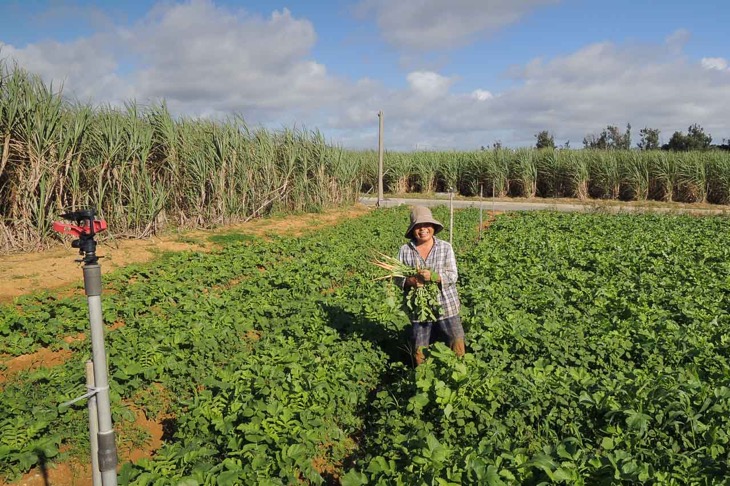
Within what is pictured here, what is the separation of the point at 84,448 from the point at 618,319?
5.57 meters

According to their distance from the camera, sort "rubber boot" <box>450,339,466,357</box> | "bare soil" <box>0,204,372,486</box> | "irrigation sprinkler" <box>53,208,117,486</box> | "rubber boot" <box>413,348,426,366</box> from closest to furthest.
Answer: "irrigation sprinkler" <box>53,208,117,486</box>, "bare soil" <box>0,204,372,486</box>, "rubber boot" <box>413,348,426,366</box>, "rubber boot" <box>450,339,466,357</box>

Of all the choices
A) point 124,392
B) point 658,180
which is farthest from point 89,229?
point 658,180

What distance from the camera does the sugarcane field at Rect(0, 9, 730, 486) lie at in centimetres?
336

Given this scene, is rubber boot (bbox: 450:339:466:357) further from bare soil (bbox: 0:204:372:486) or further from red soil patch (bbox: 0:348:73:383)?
red soil patch (bbox: 0:348:73:383)

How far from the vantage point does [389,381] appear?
5578 mm

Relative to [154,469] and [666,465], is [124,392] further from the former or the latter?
[666,465]

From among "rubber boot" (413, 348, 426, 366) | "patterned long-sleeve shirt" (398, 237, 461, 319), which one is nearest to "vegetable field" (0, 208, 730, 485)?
"rubber boot" (413, 348, 426, 366)

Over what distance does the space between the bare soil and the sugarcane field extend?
0.03m

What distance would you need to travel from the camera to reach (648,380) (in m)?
4.14

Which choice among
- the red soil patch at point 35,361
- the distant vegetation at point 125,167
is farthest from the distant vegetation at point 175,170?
the red soil patch at point 35,361

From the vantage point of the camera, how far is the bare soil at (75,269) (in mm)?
3932

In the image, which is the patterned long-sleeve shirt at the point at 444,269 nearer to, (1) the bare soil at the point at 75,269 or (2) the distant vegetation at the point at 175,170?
(1) the bare soil at the point at 75,269

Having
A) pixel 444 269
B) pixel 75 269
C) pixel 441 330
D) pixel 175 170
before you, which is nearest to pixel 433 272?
pixel 444 269

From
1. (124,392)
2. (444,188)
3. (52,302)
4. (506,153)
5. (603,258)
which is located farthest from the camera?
(444,188)
